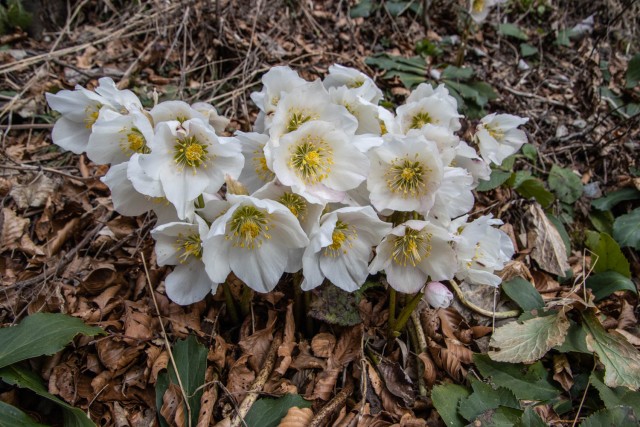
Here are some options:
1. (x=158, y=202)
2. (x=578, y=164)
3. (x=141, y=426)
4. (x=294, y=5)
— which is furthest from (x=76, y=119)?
(x=578, y=164)

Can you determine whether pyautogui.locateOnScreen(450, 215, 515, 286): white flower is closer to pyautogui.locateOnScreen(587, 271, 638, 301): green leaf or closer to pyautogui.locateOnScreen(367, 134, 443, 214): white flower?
pyautogui.locateOnScreen(367, 134, 443, 214): white flower

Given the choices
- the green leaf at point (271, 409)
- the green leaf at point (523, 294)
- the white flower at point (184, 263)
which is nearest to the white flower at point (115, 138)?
the white flower at point (184, 263)

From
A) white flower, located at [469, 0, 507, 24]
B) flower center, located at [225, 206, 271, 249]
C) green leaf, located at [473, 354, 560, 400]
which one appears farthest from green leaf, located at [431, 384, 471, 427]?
white flower, located at [469, 0, 507, 24]

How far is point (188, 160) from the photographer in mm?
1461

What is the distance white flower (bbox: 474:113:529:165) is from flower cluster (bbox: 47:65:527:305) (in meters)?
0.32

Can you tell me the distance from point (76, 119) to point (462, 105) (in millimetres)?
2242

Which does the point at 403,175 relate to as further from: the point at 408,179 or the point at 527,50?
the point at 527,50

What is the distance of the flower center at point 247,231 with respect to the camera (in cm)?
148

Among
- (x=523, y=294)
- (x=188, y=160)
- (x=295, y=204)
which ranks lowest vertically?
(x=523, y=294)

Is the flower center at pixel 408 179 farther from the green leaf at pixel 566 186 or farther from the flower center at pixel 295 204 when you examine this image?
the green leaf at pixel 566 186

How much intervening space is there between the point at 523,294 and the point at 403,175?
3.23ft

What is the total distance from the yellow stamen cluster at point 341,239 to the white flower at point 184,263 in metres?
0.40

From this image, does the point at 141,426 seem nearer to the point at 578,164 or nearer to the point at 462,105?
the point at 462,105

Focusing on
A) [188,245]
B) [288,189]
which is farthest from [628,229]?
[188,245]
